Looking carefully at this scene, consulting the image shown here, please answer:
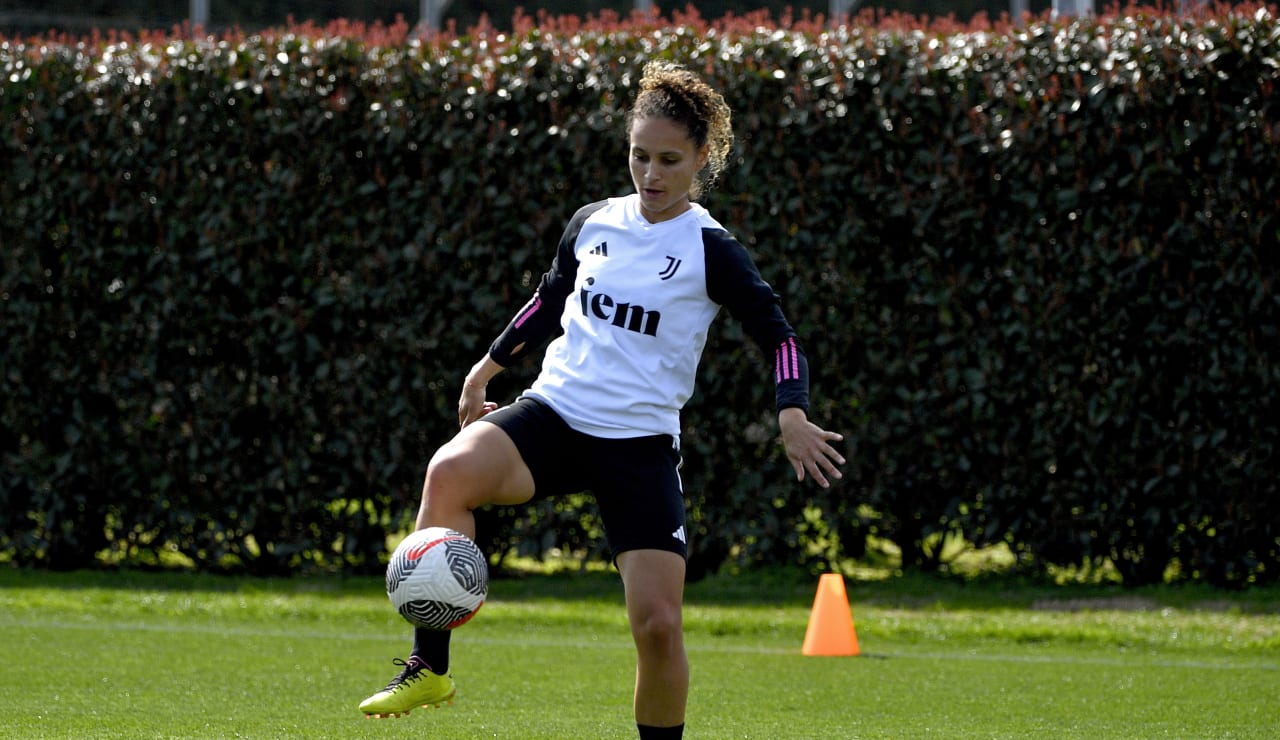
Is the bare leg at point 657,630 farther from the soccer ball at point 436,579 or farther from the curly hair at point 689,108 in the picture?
the curly hair at point 689,108

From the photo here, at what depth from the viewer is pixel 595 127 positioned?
388 inches

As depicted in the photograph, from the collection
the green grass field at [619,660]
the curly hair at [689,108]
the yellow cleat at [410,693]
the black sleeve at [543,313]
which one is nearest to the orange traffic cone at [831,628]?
the green grass field at [619,660]

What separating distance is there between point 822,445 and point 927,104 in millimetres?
5446

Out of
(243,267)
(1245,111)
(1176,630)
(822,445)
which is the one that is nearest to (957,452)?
(1176,630)

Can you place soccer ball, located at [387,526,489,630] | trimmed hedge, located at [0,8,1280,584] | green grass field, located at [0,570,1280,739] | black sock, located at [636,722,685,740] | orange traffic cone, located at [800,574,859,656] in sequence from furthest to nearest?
trimmed hedge, located at [0,8,1280,584] → orange traffic cone, located at [800,574,859,656] → green grass field, located at [0,570,1280,739] → black sock, located at [636,722,685,740] → soccer ball, located at [387,526,489,630]

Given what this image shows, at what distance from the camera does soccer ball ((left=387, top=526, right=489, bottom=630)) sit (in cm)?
449

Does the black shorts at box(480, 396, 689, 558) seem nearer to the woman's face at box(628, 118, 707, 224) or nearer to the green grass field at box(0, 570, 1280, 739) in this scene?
the woman's face at box(628, 118, 707, 224)

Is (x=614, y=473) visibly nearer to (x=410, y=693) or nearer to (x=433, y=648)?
(x=433, y=648)

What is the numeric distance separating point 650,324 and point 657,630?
933mm

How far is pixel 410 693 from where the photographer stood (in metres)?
4.60

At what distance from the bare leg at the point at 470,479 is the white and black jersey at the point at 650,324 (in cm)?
25

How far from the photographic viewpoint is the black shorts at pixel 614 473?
4793 millimetres

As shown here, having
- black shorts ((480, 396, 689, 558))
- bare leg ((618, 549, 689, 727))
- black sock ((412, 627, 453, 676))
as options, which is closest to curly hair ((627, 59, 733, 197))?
black shorts ((480, 396, 689, 558))

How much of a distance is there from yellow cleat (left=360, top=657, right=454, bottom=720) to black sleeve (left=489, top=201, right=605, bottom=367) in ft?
3.73
